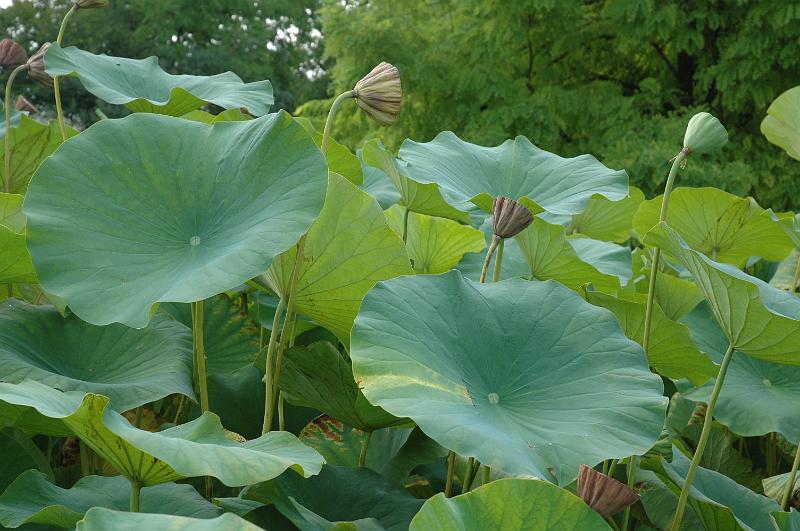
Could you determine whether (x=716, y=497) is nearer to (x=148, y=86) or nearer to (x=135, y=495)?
(x=135, y=495)

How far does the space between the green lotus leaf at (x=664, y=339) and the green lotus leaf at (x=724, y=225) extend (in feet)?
1.05

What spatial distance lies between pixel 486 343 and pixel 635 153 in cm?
618

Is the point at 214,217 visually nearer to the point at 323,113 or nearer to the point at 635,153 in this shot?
the point at 635,153

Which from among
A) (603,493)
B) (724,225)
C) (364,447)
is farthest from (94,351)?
(724,225)

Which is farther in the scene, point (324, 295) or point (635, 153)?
point (635, 153)

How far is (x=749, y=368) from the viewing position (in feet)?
3.90

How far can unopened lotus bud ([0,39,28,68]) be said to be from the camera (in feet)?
4.13

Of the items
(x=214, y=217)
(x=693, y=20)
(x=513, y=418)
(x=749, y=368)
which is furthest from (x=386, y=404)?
(x=693, y=20)

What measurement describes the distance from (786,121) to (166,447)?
3.70ft

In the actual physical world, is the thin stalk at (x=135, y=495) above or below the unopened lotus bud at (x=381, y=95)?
below

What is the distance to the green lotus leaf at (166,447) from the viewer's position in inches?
24.5

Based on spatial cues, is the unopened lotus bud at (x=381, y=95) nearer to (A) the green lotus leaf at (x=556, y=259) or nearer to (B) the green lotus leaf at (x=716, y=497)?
(A) the green lotus leaf at (x=556, y=259)

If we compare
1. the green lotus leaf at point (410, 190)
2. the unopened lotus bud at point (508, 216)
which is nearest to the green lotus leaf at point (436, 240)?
the green lotus leaf at point (410, 190)

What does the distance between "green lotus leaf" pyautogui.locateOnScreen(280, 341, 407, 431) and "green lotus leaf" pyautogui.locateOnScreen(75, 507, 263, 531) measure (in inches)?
13.0
